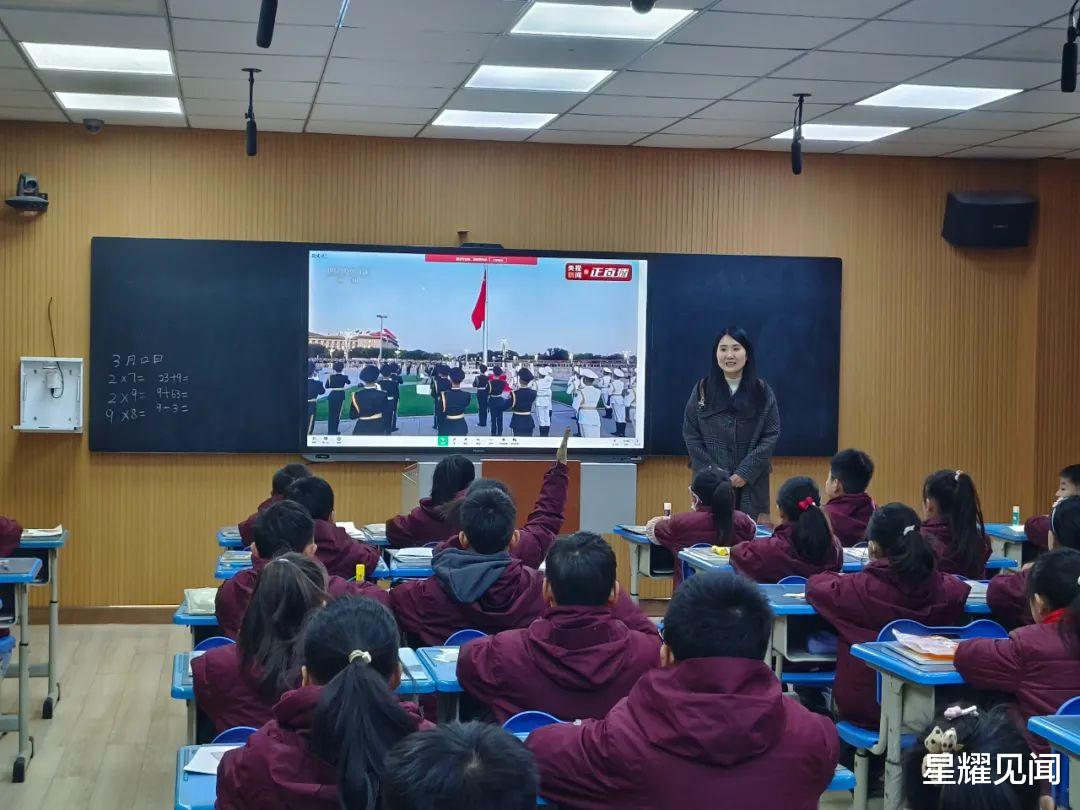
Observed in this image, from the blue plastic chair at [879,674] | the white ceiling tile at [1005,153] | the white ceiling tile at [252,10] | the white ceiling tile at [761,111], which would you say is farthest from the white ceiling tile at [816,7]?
the white ceiling tile at [1005,153]

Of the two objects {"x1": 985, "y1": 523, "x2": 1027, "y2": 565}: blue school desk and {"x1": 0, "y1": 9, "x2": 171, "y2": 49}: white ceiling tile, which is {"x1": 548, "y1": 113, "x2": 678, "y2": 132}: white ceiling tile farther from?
{"x1": 985, "y1": 523, "x2": 1027, "y2": 565}: blue school desk

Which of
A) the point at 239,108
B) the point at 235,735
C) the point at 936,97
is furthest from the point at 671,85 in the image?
the point at 235,735

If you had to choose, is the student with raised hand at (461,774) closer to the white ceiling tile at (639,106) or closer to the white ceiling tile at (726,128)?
A: the white ceiling tile at (639,106)

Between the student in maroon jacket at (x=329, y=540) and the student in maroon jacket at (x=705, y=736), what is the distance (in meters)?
2.37

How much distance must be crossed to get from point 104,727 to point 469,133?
4.02 metres

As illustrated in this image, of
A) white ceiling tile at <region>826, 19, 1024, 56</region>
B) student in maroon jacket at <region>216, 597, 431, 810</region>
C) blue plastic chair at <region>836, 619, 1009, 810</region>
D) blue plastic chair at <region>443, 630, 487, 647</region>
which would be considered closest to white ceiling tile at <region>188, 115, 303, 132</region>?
white ceiling tile at <region>826, 19, 1024, 56</region>

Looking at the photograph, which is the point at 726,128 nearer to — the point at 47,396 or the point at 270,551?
the point at 47,396

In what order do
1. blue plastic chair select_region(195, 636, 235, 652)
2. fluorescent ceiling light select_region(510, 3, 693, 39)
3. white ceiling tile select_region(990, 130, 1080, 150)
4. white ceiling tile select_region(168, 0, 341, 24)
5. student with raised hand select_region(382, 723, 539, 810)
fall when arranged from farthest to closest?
white ceiling tile select_region(990, 130, 1080, 150) → fluorescent ceiling light select_region(510, 3, 693, 39) → white ceiling tile select_region(168, 0, 341, 24) → blue plastic chair select_region(195, 636, 235, 652) → student with raised hand select_region(382, 723, 539, 810)

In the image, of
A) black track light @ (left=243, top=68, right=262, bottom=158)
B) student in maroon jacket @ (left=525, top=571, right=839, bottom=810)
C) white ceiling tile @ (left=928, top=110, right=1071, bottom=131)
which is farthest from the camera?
white ceiling tile @ (left=928, top=110, right=1071, bottom=131)

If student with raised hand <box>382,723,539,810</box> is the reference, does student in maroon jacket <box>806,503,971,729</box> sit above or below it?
below

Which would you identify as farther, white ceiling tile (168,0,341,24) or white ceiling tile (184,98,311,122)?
white ceiling tile (184,98,311,122)

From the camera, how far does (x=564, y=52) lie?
17.6ft

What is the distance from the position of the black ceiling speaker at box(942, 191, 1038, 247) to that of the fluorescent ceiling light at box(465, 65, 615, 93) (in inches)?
124

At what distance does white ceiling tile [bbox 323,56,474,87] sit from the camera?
561 cm
